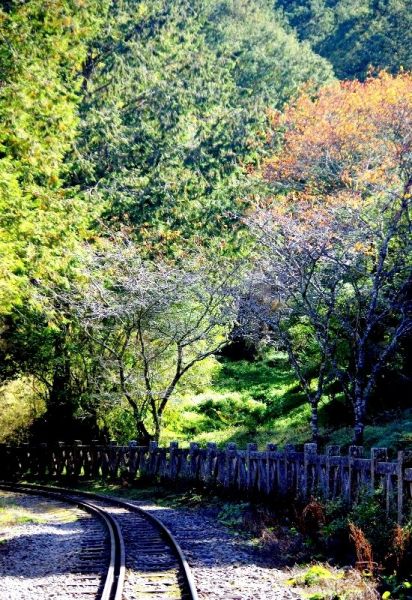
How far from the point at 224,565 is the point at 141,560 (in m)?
1.31

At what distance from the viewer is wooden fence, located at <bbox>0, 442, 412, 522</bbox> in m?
10.5

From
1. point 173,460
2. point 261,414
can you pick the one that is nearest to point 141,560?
point 173,460

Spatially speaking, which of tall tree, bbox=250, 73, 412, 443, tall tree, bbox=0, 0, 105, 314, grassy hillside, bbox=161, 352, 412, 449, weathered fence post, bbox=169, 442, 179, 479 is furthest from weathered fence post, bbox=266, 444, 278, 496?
tall tree, bbox=0, 0, 105, 314

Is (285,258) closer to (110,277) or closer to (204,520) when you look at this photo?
(204,520)

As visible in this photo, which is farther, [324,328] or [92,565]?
[324,328]

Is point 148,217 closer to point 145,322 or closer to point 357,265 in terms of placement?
point 145,322

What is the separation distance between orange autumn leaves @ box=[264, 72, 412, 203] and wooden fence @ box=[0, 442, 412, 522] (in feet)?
26.9

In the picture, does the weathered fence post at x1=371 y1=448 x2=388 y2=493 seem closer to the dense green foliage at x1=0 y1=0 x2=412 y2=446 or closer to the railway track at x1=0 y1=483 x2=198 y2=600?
the railway track at x1=0 y1=483 x2=198 y2=600

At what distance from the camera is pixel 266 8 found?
69.1 metres

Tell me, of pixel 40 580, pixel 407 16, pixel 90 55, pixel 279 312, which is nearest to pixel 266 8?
pixel 407 16

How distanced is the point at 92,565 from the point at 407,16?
176 feet

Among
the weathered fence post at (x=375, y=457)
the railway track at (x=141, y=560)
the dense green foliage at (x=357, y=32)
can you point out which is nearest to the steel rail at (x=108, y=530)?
the railway track at (x=141, y=560)

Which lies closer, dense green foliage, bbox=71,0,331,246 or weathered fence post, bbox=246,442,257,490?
weathered fence post, bbox=246,442,257,490

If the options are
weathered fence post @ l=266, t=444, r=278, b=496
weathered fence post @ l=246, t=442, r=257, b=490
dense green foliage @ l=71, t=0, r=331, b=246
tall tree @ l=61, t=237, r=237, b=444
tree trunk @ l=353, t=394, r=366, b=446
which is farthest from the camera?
dense green foliage @ l=71, t=0, r=331, b=246
